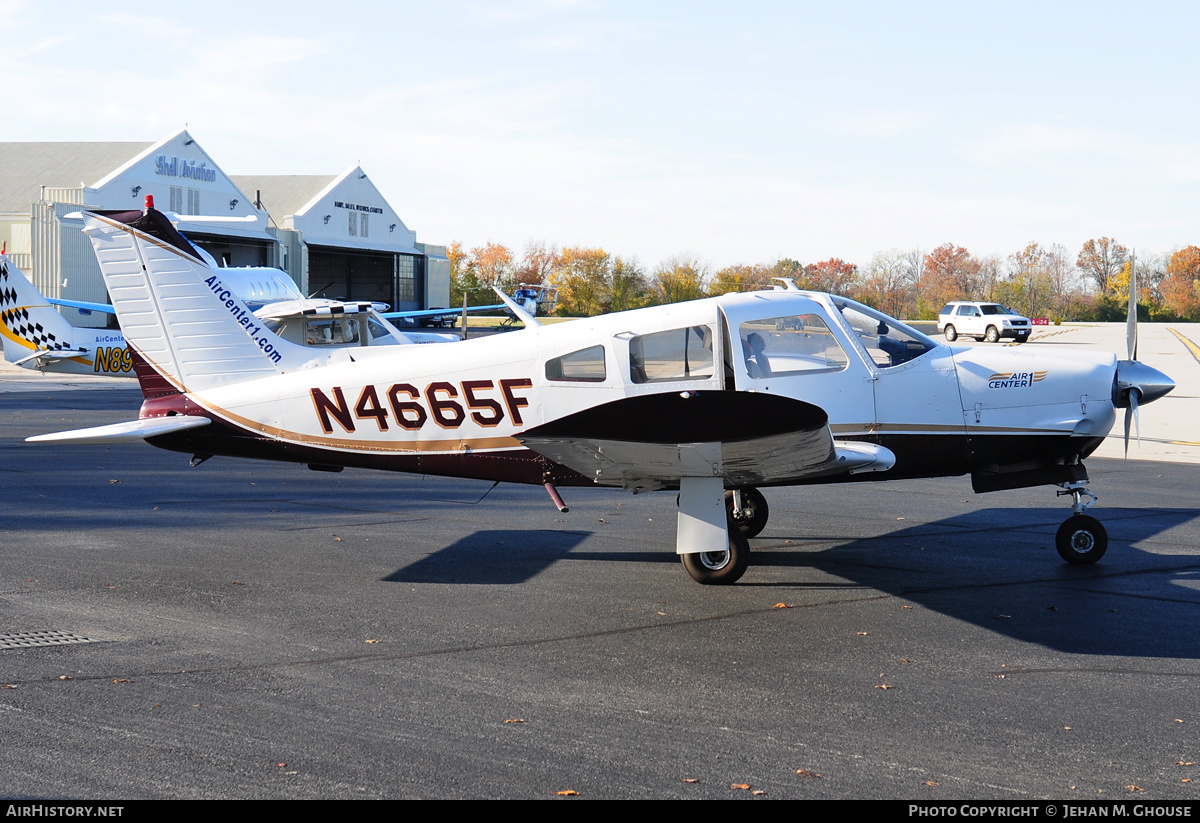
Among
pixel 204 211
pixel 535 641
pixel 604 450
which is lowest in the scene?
pixel 535 641

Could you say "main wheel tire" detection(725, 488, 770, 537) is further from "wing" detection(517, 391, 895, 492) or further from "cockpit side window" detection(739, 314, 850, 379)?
"cockpit side window" detection(739, 314, 850, 379)

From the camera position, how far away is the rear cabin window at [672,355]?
790 cm

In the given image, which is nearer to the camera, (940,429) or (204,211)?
(940,429)

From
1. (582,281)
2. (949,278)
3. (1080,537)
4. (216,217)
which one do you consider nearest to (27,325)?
(216,217)

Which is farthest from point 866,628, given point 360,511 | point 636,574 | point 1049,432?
point 360,511

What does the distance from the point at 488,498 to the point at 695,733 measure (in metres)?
7.55

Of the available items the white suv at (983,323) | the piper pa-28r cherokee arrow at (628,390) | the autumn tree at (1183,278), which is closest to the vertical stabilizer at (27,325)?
the piper pa-28r cherokee arrow at (628,390)

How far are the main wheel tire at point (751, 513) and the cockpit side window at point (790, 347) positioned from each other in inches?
77.4

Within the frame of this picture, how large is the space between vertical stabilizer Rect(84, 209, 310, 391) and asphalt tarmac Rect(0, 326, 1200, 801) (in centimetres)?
160

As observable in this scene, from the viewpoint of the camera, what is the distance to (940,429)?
27.3 ft

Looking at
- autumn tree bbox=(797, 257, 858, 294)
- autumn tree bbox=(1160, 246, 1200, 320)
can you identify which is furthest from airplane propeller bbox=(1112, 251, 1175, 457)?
autumn tree bbox=(1160, 246, 1200, 320)

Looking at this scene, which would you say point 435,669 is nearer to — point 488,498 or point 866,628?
point 866,628

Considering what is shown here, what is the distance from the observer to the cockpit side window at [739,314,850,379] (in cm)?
Result: 802

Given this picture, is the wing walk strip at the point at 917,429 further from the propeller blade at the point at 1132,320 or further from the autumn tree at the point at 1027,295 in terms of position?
the autumn tree at the point at 1027,295
